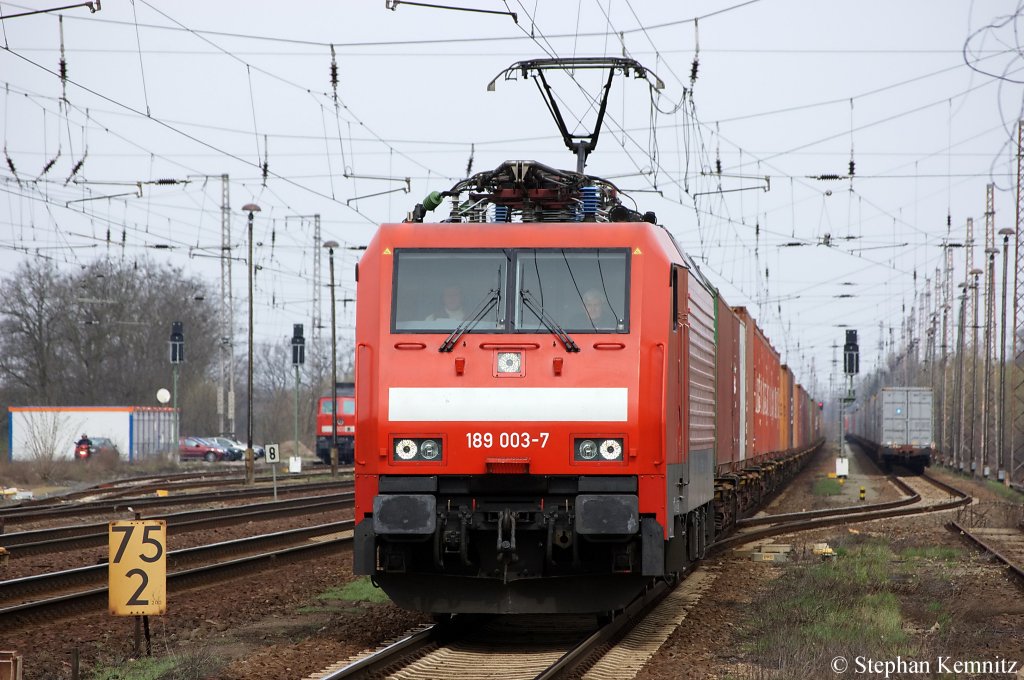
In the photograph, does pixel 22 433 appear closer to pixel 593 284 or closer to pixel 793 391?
pixel 793 391

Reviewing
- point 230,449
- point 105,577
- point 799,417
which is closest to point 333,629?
point 105,577

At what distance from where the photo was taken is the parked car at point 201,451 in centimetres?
5938

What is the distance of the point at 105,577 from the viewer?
14422 millimetres

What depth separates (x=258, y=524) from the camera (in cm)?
2330

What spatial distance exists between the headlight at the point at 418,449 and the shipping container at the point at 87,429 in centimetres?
3844

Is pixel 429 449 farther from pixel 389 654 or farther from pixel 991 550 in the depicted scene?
pixel 991 550

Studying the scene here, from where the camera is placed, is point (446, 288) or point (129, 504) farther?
point (129, 504)

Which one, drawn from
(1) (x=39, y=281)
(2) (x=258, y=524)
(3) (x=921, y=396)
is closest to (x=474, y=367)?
(2) (x=258, y=524)

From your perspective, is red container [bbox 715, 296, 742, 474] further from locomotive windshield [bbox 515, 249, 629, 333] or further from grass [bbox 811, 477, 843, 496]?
grass [bbox 811, 477, 843, 496]

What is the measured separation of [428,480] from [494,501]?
54cm

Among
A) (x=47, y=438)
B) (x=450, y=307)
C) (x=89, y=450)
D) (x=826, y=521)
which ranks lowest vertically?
(x=89, y=450)

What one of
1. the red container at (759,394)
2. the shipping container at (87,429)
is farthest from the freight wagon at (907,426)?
the shipping container at (87,429)

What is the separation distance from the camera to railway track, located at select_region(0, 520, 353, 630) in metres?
11.5

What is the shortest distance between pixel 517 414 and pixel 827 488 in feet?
93.5
